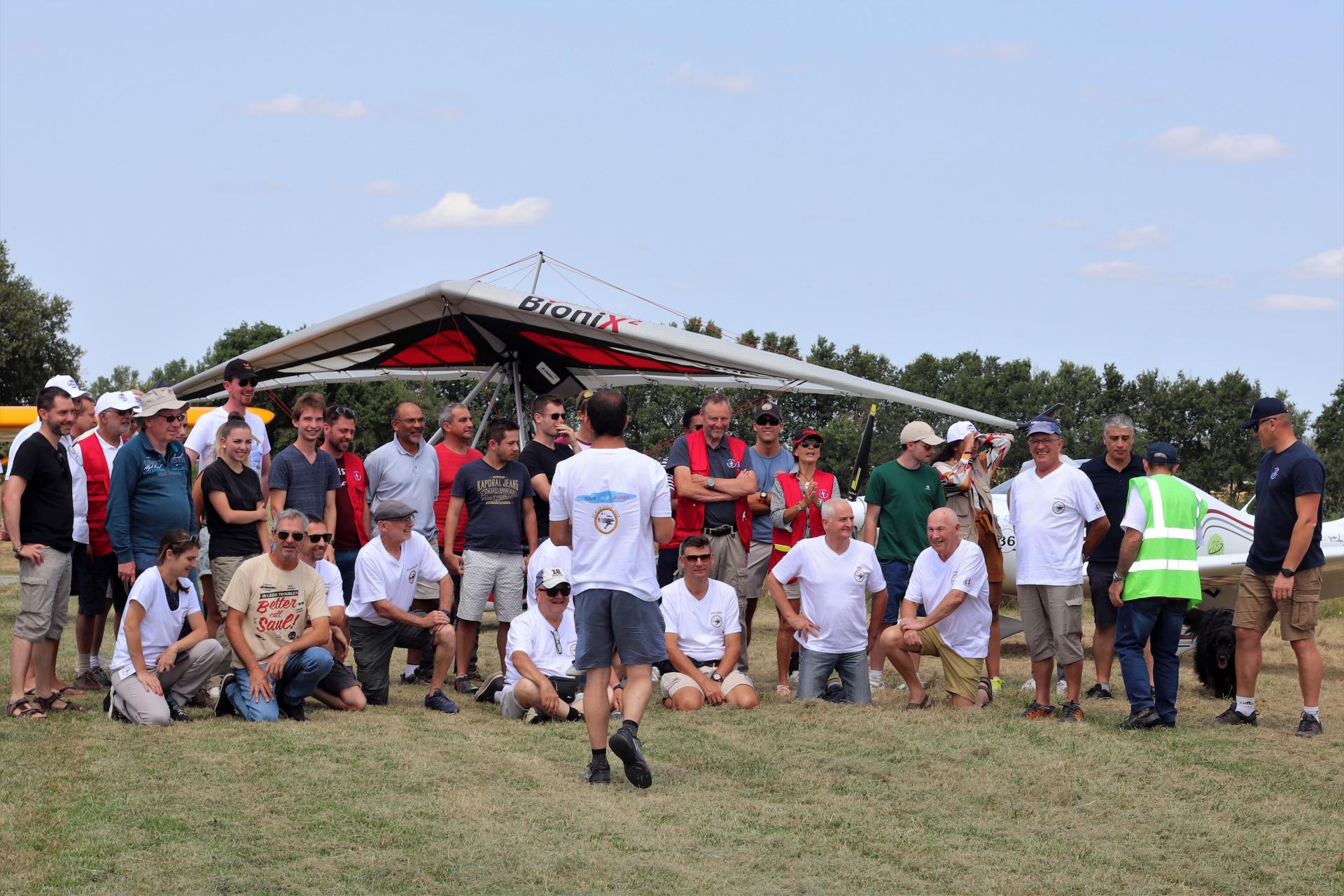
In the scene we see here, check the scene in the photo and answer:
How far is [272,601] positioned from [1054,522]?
4.02 metres

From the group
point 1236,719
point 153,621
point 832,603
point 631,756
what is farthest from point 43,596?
point 1236,719

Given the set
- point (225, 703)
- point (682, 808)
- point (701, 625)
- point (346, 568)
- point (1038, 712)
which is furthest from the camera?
point (346, 568)

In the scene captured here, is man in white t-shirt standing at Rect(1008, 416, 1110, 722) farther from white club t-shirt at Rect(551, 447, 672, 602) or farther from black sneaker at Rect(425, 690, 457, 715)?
black sneaker at Rect(425, 690, 457, 715)

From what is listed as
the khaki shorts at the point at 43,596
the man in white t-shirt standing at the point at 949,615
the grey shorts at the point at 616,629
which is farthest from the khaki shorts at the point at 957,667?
the khaki shorts at the point at 43,596

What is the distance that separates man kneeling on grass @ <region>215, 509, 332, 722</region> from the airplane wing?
6.47 metres

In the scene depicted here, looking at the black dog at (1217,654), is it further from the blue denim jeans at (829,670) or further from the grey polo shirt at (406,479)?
the grey polo shirt at (406,479)

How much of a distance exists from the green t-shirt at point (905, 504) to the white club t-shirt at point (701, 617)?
110cm

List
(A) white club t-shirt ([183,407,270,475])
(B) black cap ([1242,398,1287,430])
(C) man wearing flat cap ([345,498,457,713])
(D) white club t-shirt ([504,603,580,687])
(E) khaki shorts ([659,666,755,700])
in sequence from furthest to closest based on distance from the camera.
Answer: (A) white club t-shirt ([183,407,270,475]), (C) man wearing flat cap ([345,498,457,713]), (E) khaki shorts ([659,666,755,700]), (D) white club t-shirt ([504,603,580,687]), (B) black cap ([1242,398,1287,430])

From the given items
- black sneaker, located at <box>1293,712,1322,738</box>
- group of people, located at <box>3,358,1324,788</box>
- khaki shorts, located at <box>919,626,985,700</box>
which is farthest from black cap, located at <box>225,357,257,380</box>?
black sneaker, located at <box>1293,712,1322,738</box>

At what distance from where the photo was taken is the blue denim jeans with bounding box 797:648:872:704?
6.83m

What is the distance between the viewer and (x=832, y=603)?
6844 mm

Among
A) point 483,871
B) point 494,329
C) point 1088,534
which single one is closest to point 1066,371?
point 494,329

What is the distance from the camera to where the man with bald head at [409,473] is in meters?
7.57

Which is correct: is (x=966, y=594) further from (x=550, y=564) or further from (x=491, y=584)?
(x=491, y=584)
